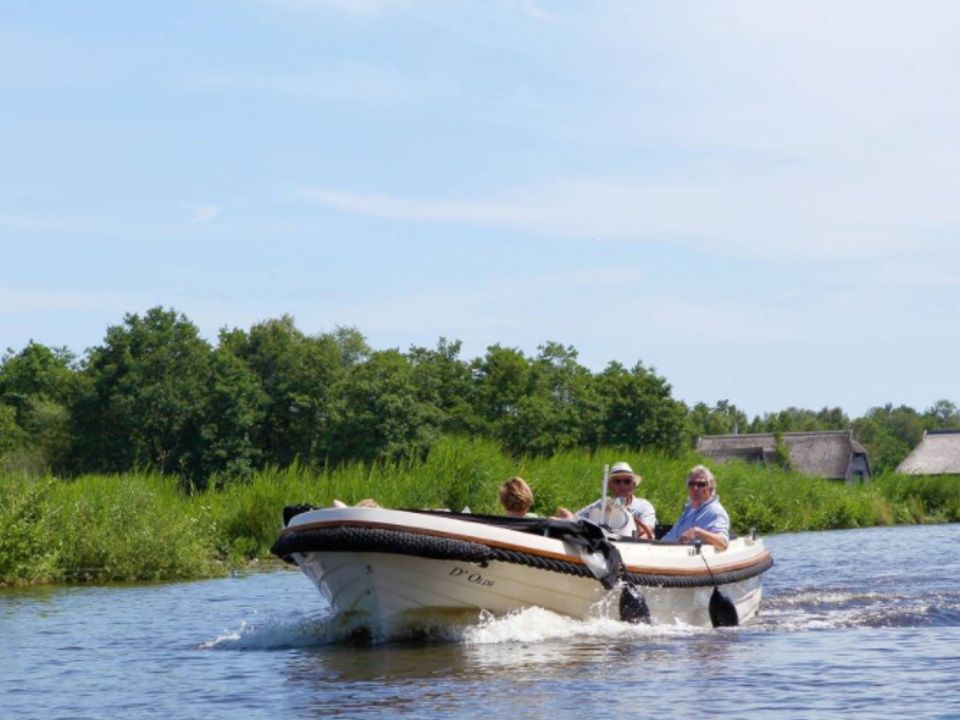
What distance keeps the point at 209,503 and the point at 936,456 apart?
6171 centimetres

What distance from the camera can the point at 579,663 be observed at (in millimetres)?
12656

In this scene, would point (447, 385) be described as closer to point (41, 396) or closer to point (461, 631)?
point (41, 396)

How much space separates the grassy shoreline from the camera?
72.1 ft

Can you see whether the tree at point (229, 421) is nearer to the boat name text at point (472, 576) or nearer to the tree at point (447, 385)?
the tree at point (447, 385)

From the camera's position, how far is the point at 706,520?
52.1ft

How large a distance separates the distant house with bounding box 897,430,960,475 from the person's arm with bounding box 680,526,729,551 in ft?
216

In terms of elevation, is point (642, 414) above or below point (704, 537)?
above

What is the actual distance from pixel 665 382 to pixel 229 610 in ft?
156

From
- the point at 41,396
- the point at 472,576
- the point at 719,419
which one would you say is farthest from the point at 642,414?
the point at 719,419

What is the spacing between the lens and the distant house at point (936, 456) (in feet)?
262

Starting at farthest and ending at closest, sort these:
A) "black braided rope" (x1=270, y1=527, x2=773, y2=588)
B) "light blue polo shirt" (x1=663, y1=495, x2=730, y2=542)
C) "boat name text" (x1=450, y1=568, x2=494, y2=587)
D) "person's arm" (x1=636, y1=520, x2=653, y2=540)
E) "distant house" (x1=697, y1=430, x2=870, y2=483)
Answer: "distant house" (x1=697, y1=430, x2=870, y2=483) → "light blue polo shirt" (x1=663, y1=495, x2=730, y2=542) → "person's arm" (x1=636, y1=520, x2=653, y2=540) → "boat name text" (x1=450, y1=568, x2=494, y2=587) → "black braided rope" (x1=270, y1=527, x2=773, y2=588)

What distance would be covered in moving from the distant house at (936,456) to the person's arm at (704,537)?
6577 cm

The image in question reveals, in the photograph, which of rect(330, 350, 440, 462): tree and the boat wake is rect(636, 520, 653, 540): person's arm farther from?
rect(330, 350, 440, 462): tree

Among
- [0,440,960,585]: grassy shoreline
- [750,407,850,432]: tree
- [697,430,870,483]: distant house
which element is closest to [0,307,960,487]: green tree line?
[697,430,870,483]: distant house
